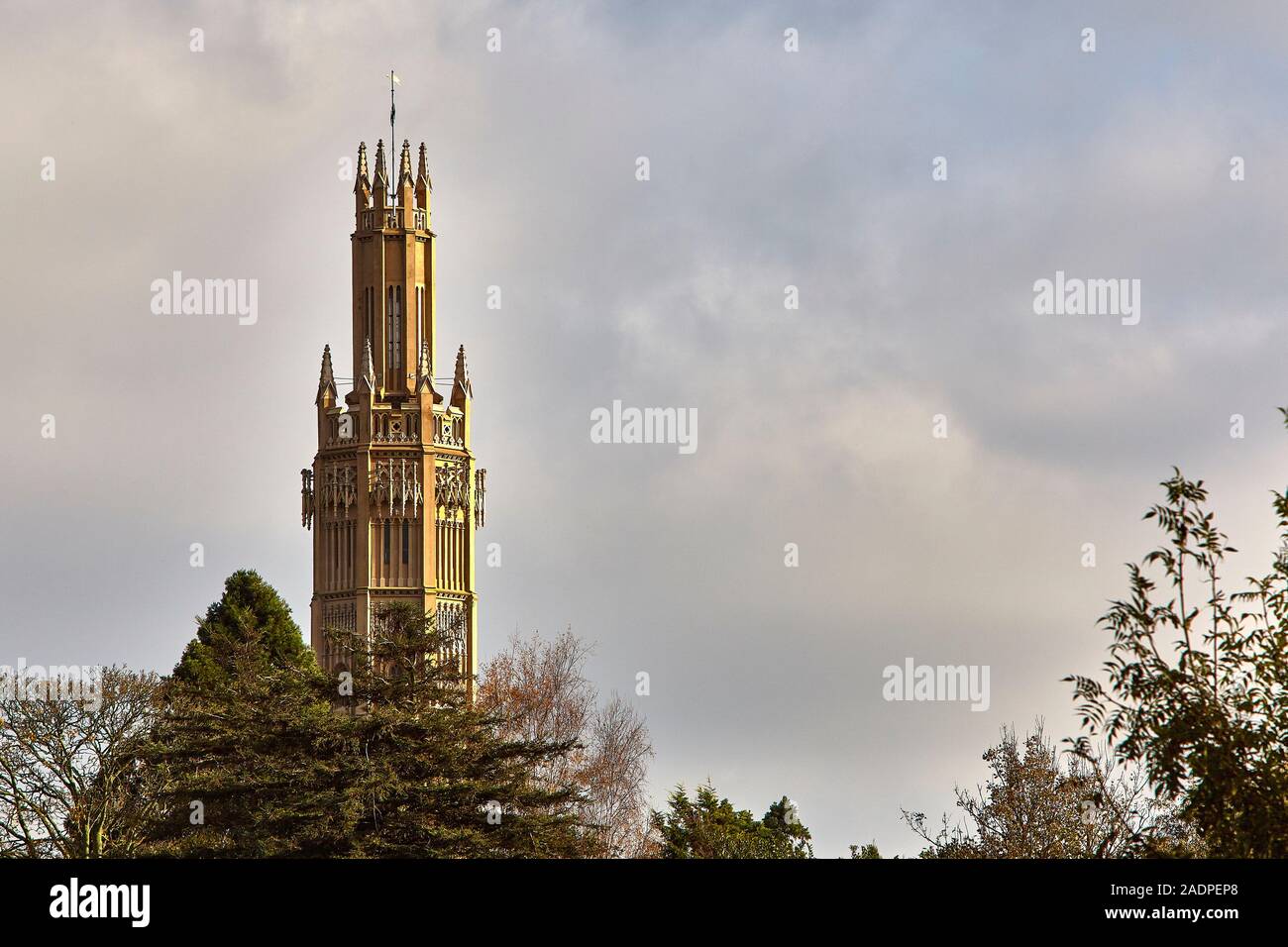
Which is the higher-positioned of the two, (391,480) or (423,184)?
(423,184)

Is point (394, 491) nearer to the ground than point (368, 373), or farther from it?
nearer to the ground

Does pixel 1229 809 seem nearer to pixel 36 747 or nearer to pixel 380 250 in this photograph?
pixel 36 747

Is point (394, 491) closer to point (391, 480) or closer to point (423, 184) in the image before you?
point (391, 480)

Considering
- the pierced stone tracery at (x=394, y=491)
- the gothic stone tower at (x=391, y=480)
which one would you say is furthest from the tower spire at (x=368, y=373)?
the pierced stone tracery at (x=394, y=491)

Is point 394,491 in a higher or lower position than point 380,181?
lower

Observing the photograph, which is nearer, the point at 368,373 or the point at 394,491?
the point at 394,491

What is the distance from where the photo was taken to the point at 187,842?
135ft

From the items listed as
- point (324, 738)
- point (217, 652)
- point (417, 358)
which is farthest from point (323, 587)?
point (324, 738)

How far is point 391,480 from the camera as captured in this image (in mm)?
93750

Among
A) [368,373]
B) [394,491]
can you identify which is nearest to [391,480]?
[394,491]

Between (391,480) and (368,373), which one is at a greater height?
(368,373)

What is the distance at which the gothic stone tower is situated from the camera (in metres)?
93.3

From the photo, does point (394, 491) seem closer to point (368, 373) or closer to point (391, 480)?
point (391, 480)

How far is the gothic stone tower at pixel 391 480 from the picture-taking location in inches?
3674
